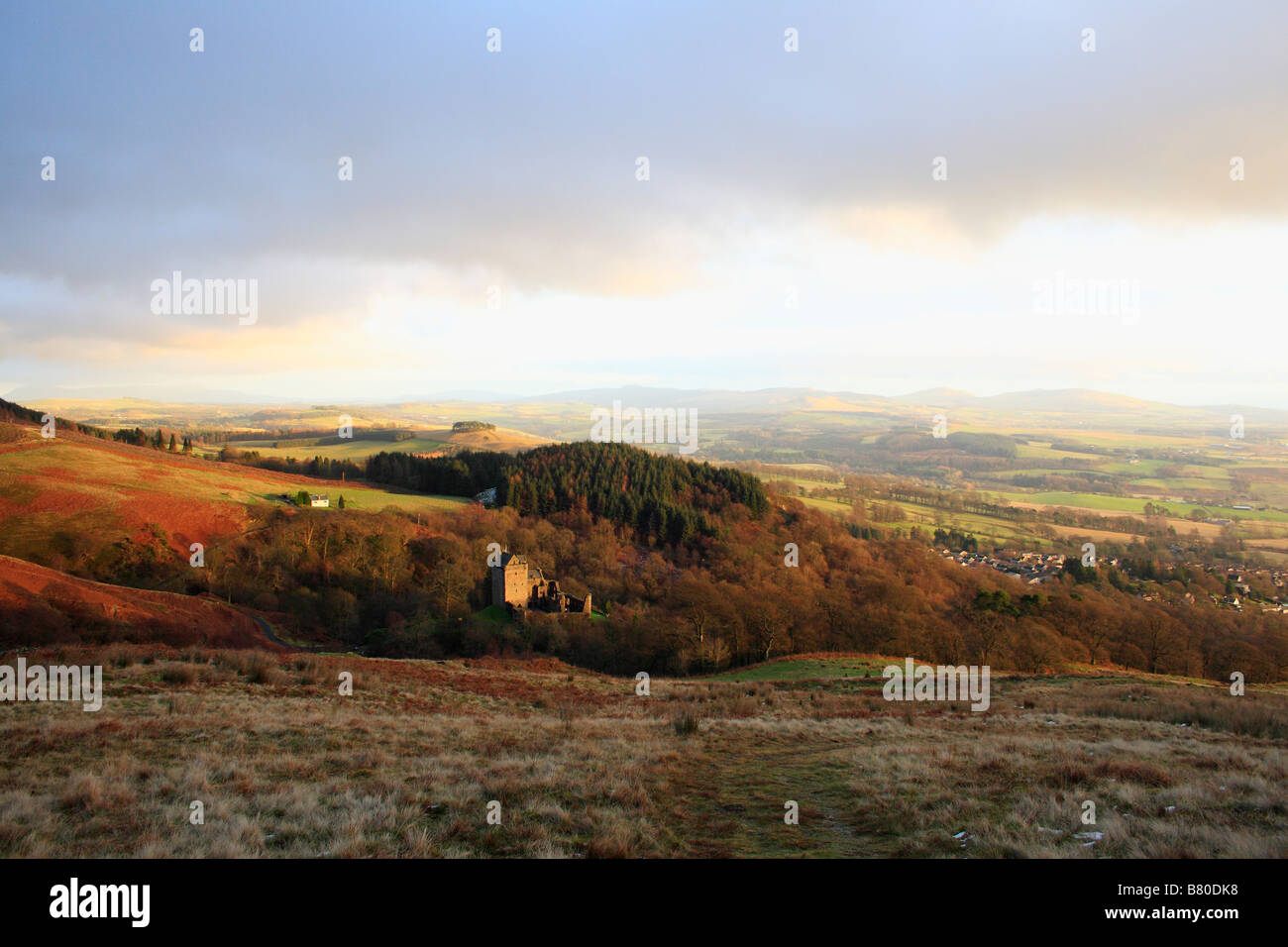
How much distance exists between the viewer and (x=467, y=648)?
3791 cm

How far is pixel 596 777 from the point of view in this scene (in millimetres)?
9852

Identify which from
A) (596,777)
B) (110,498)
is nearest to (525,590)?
(110,498)

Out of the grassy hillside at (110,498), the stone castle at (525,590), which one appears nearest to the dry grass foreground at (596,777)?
the stone castle at (525,590)

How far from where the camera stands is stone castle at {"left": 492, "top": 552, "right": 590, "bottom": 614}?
1754 inches

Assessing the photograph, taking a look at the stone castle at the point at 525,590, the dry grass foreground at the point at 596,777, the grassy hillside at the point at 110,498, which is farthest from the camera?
the stone castle at the point at 525,590

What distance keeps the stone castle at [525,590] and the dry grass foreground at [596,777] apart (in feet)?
84.5

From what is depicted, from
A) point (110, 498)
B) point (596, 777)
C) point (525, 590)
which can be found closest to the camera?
point (596, 777)

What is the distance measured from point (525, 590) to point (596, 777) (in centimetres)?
3729

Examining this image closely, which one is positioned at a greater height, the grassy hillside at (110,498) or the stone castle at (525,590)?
the grassy hillside at (110,498)

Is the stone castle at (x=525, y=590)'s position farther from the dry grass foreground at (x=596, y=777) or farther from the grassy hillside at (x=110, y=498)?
the dry grass foreground at (x=596, y=777)

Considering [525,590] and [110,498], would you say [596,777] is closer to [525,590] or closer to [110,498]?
[525,590]

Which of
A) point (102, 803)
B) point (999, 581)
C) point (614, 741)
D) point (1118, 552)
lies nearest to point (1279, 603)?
point (1118, 552)

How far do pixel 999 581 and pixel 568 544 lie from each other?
44897 millimetres

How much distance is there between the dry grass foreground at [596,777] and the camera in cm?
665
